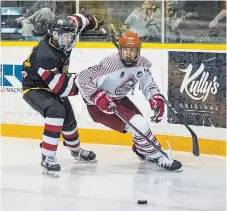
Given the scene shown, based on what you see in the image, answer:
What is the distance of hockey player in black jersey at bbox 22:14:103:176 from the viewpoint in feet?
13.8

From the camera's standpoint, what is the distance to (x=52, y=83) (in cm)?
420

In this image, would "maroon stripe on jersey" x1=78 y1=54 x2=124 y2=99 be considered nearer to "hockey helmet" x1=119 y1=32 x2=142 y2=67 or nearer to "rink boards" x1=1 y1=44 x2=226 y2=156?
"hockey helmet" x1=119 y1=32 x2=142 y2=67

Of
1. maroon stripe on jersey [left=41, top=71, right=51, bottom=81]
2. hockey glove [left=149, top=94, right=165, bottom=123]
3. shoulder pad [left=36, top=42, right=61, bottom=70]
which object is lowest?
hockey glove [left=149, top=94, right=165, bottom=123]

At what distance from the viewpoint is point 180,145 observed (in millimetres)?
5020

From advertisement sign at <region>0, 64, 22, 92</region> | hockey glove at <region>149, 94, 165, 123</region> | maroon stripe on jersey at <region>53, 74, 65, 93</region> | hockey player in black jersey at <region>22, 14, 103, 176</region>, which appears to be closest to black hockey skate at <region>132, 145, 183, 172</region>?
hockey glove at <region>149, 94, 165, 123</region>

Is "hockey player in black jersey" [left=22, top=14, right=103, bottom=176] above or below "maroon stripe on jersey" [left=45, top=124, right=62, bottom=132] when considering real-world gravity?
above

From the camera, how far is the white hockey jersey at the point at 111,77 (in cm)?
429

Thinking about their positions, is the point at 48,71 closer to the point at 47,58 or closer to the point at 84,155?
the point at 47,58

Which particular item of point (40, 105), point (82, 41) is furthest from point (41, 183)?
point (82, 41)

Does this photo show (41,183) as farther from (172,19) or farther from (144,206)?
(172,19)

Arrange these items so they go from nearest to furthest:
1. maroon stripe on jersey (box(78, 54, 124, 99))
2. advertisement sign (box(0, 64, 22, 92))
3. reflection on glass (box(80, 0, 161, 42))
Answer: maroon stripe on jersey (box(78, 54, 124, 99))
reflection on glass (box(80, 0, 161, 42))
advertisement sign (box(0, 64, 22, 92))

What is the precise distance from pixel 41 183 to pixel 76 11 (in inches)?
78.1

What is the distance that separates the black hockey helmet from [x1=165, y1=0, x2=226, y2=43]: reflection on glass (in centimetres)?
112

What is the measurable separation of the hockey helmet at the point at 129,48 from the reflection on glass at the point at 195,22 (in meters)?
0.92
